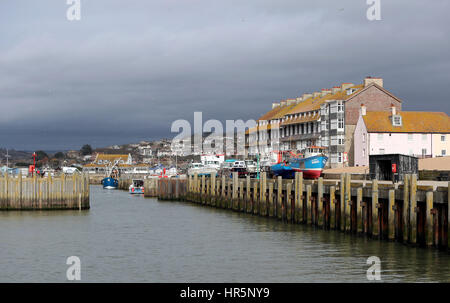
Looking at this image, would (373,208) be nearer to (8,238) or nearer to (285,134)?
(8,238)

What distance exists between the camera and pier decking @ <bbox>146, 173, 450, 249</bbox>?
25938 mm

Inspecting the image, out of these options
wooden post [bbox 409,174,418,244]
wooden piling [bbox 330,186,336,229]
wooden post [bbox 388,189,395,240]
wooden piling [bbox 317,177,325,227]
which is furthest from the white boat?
wooden post [bbox 409,174,418,244]

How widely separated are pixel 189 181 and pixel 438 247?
1824 inches

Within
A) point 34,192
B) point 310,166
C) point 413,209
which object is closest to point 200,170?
point 310,166

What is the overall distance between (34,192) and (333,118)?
6000 cm

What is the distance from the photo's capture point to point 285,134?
119750 mm

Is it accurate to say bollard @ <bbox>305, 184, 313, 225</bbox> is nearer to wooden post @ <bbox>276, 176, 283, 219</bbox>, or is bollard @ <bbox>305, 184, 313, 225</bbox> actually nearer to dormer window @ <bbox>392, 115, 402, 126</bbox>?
wooden post @ <bbox>276, 176, 283, 219</bbox>

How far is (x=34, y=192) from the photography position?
4803 centimetres

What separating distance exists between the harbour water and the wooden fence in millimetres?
2647

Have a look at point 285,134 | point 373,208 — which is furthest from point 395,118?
point 373,208

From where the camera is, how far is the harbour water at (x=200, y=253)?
24531mm

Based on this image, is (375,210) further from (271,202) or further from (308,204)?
(271,202)

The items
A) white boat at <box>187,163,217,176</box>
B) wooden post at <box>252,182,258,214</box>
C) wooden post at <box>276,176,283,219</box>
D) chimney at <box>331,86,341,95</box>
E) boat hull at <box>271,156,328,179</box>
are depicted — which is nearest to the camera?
wooden post at <box>276,176,283,219</box>

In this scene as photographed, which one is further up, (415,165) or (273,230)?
(415,165)
